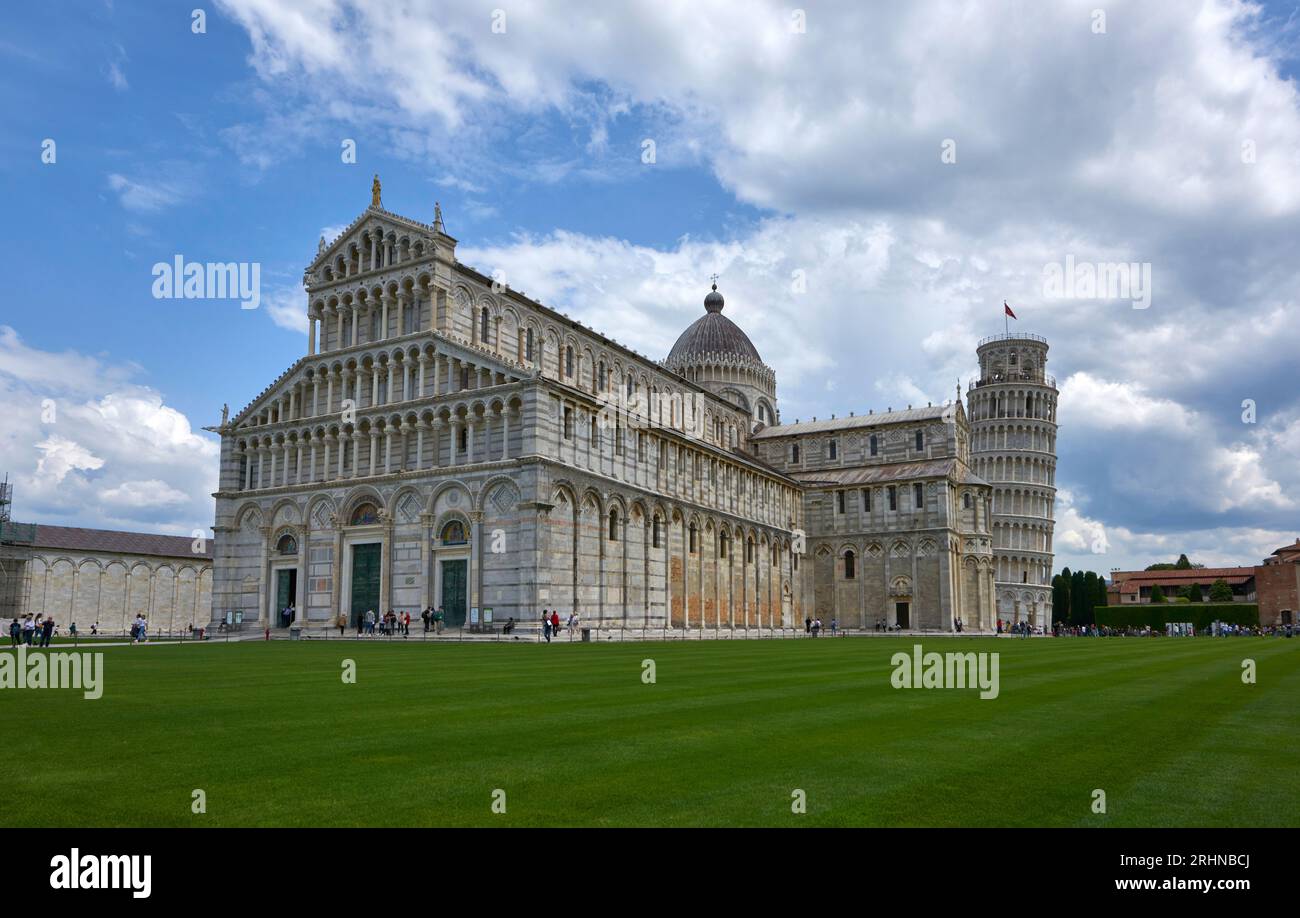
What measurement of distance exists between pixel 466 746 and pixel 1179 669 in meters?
20.7

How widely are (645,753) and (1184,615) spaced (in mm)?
109983

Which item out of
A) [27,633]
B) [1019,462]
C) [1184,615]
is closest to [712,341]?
[1019,462]

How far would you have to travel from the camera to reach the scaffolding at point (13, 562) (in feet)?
225

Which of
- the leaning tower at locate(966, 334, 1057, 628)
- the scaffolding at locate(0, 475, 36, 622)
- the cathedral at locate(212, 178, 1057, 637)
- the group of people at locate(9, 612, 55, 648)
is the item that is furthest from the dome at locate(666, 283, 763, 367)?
the group of people at locate(9, 612, 55, 648)

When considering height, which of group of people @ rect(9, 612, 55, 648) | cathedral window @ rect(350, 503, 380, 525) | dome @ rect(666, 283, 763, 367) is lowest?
group of people @ rect(9, 612, 55, 648)

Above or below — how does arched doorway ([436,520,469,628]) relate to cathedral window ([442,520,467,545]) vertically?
below

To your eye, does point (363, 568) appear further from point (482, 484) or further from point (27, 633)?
point (27, 633)

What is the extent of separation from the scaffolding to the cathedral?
1905 centimetres

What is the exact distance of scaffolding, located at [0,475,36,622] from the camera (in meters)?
68.6

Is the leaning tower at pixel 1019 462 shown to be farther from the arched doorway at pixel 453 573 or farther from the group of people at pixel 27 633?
the group of people at pixel 27 633

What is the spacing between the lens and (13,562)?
69.5 meters

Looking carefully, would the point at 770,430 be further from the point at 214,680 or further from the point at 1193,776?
the point at 1193,776

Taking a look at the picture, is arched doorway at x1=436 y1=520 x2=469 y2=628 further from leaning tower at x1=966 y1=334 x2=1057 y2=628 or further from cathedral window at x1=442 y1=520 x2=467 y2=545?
leaning tower at x1=966 y1=334 x2=1057 y2=628
